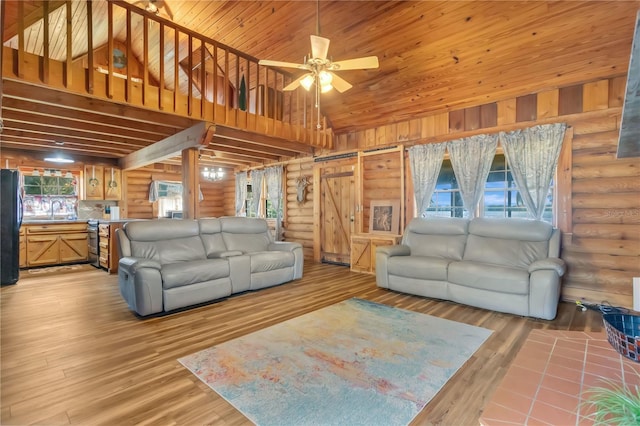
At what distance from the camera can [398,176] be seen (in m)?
5.49

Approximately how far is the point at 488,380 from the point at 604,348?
33.3 inches

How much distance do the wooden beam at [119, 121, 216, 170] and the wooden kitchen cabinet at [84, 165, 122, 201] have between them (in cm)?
43

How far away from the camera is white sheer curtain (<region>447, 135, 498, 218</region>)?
14.6 feet

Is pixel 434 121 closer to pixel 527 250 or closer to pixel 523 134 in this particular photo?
pixel 523 134

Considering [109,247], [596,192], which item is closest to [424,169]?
[596,192]

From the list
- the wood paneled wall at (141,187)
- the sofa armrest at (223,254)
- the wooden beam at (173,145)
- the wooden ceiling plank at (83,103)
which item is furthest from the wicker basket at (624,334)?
the wood paneled wall at (141,187)

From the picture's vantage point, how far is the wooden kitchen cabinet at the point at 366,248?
17.1ft

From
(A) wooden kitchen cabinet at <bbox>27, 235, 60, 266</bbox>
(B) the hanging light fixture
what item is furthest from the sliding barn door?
(A) wooden kitchen cabinet at <bbox>27, 235, 60, 266</bbox>

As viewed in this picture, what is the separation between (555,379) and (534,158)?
146 inches

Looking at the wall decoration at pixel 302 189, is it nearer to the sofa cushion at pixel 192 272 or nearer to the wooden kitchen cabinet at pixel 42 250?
the sofa cushion at pixel 192 272

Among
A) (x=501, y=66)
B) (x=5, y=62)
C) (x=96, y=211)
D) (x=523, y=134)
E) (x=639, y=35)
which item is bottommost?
(x=96, y=211)

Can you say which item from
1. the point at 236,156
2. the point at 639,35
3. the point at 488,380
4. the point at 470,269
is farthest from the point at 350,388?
the point at 236,156

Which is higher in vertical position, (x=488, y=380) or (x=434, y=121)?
(x=434, y=121)

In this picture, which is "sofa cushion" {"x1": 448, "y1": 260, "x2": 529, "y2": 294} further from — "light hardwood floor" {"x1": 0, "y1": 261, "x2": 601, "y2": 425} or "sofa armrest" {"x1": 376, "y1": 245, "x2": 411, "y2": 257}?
"sofa armrest" {"x1": 376, "y1": 245, "x2": 411, "y2": 257}
